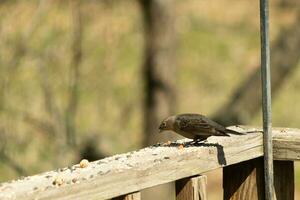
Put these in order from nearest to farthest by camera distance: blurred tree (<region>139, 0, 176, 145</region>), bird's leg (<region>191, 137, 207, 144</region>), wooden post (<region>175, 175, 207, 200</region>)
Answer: wooden post (<region>175, 175, 207, 200</region>) → bird's leg (<region>191, 137, 207, 144</region>) → blurred tree (<region>139, 0, 176, 145</region>)

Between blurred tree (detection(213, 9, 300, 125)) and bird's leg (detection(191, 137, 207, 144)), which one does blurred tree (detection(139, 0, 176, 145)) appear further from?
bird's leg (detection(191, 137, 207, 144))

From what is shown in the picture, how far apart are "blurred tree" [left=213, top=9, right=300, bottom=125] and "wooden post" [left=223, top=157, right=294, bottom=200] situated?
498cm

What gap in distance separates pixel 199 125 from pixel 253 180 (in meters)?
0.30

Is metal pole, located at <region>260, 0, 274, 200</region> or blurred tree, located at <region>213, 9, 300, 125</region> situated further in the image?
blurred tree, located at <region>213, 9, 300, 125</region>

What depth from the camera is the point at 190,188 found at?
2.77 m

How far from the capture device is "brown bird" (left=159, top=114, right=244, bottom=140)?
313 cm

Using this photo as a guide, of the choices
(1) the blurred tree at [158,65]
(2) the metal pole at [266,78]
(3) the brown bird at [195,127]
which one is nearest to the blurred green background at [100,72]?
(1) the blurred tree at [158,65]

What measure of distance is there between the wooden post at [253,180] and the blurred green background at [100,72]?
3.80 m

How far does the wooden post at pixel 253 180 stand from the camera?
3156mm

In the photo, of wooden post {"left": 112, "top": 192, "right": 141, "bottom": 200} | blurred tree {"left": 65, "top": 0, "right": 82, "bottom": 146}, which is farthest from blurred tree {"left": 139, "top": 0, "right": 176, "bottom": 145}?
wooden post {"left": 112, "top": 192, "right": 141, "bottom": 200}

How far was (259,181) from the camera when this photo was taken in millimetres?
3150

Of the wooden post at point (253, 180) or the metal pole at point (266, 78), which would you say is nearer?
the metal pole at point (266, 78)

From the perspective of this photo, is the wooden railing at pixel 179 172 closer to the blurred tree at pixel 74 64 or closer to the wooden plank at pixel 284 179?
the wooden plank at pixel 284 179

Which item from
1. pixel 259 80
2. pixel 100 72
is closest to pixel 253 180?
pixel 259 80
